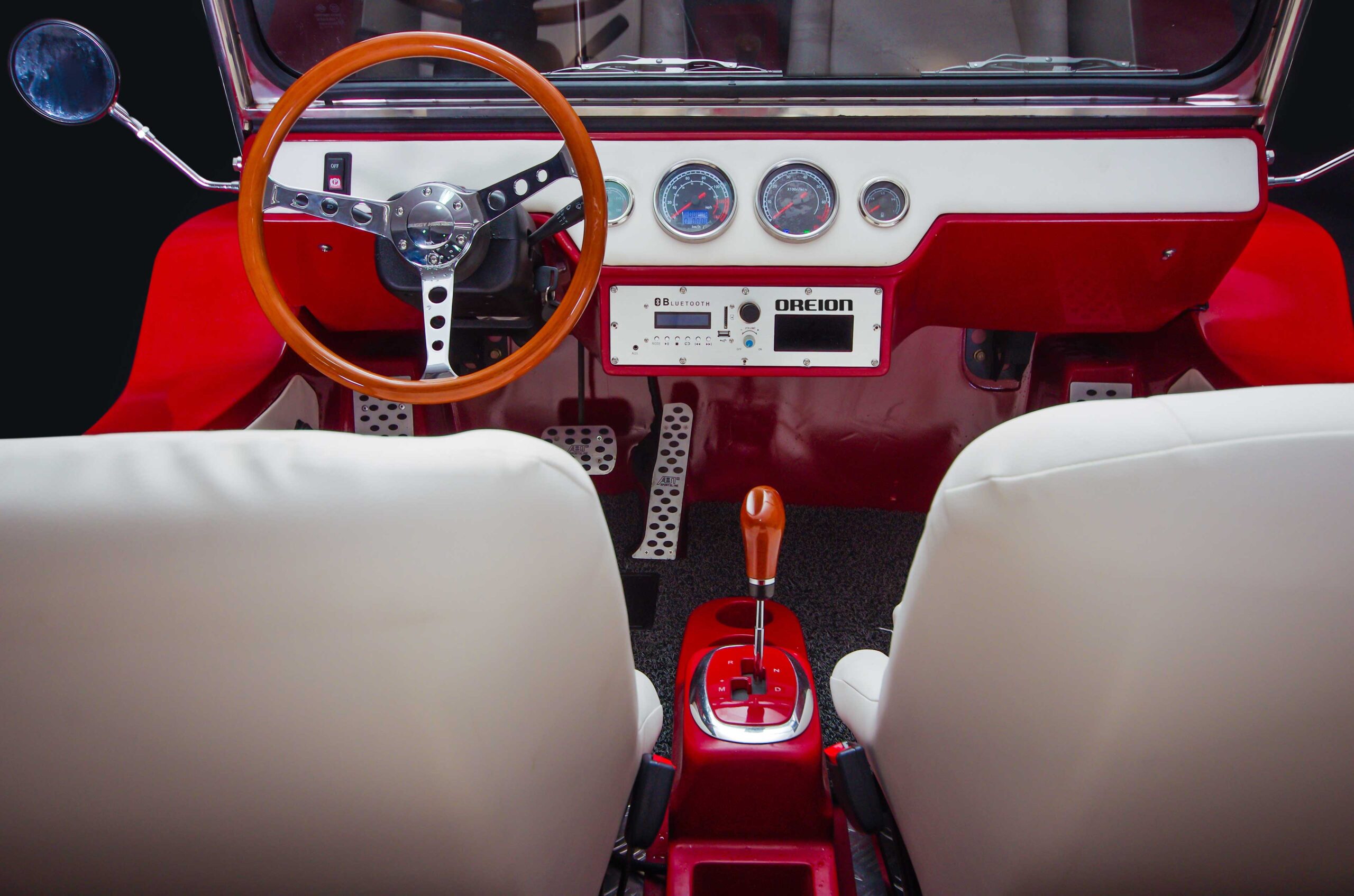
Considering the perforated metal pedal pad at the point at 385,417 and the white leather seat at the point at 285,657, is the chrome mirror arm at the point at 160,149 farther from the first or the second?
the white leather seat at the point at 285,657

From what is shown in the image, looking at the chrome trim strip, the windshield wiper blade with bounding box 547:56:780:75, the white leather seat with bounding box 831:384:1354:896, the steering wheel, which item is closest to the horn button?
the steering wheel

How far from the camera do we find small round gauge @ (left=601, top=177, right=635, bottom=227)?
→ 1.51 m

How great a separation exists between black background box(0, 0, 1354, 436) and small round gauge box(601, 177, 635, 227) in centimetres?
126

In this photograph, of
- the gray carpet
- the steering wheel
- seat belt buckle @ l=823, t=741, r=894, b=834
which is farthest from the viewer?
the gray carpet

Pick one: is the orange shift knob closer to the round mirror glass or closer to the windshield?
the windshield

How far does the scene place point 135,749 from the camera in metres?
0.54

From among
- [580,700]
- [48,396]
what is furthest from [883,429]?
[48,396]

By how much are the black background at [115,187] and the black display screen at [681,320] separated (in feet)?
4.66

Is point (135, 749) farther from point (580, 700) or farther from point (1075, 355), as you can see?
point (1075, 355)

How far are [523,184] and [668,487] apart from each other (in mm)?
991

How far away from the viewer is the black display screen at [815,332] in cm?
155

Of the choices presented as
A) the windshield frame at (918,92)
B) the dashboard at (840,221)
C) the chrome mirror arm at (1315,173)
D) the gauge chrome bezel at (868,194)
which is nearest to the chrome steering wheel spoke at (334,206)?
the dashboard at (840,221)

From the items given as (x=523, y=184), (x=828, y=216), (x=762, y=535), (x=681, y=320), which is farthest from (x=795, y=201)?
(x=762, y=535)

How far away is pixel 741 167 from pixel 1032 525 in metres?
1.14
